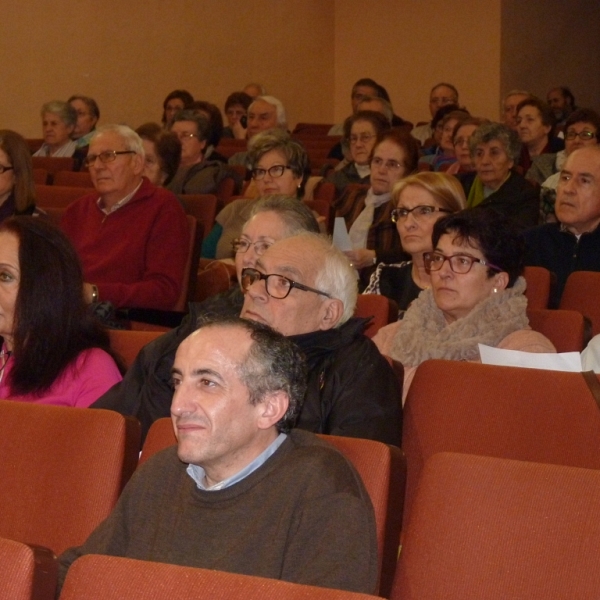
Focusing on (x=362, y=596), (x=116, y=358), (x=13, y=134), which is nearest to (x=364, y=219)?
(x=13, y=134)

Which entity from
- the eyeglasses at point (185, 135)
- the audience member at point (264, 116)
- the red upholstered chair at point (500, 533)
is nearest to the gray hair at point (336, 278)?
the red upholstered chair at point (500, 533)

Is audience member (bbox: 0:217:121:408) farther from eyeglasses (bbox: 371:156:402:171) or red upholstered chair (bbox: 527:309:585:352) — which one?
eyeglasses (bbox: 371:156:402:171)

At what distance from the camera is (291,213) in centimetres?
294

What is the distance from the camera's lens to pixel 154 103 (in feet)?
32.8

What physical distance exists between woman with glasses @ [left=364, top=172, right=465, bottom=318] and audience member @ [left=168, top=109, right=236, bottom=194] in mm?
2287

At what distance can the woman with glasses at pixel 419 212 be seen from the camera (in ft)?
11.1

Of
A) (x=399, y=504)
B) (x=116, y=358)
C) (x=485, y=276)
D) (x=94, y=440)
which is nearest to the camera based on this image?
(x=399, y=504)

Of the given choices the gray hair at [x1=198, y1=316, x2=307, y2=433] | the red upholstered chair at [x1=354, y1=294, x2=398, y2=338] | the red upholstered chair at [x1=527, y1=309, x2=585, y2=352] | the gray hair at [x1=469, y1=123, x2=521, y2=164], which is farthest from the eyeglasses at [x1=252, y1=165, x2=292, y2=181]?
the gray hair at [x1=198, y1=316, x2=307, y2=433]

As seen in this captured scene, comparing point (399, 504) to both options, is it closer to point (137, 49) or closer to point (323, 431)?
point (323, 431)

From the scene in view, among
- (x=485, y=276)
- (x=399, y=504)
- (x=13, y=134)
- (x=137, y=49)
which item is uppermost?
(x=137, y=49)

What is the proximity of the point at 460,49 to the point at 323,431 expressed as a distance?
9608 millimetres

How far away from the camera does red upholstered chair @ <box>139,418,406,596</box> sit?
176 centimetres

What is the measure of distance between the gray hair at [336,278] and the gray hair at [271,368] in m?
0.62

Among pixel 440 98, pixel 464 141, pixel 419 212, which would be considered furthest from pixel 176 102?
pixel 419 212
